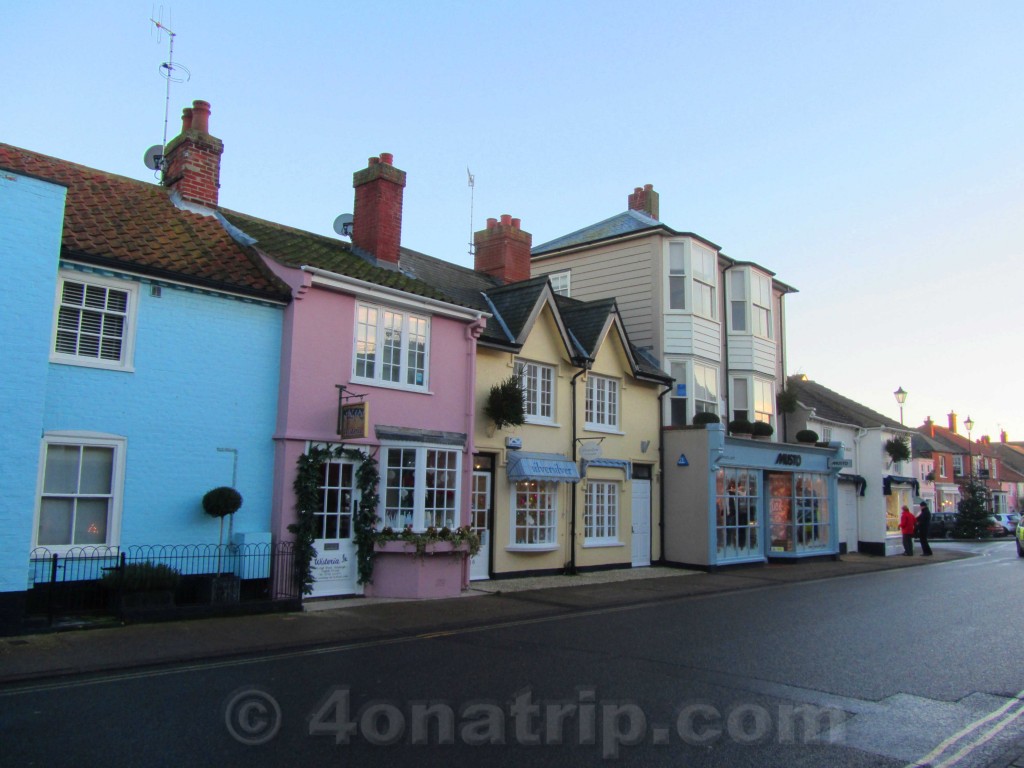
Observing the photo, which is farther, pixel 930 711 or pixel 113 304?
pixel 113 304

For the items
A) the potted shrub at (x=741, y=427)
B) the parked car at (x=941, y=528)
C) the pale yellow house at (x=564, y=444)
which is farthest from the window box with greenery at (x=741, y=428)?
the parked car at (x=941, y=528)

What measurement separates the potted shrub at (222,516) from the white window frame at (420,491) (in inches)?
120

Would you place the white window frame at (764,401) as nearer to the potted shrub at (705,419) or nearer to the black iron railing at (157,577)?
the potted shrub at (705,419)

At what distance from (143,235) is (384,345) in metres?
4.71

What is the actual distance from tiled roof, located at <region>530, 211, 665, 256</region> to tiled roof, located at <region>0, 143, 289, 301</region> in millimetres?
13413

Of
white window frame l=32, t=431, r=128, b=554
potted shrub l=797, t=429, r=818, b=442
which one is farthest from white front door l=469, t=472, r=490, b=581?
potted shrub l=797, t=429, r=818, b=442

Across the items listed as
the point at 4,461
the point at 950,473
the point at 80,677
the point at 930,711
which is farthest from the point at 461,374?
the point at 950,473

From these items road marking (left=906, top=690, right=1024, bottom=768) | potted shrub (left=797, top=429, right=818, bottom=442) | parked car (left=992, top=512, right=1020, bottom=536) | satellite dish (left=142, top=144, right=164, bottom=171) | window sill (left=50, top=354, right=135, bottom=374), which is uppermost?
satellite dish (left=142, top=144, right=164, bottom=171)

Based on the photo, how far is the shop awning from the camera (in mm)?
17703

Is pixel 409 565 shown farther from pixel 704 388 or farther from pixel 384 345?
pixel 704 388

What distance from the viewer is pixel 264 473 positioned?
1360 centimetres

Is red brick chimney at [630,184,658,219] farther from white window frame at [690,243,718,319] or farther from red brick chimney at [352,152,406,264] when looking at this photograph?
red brick chimney at [352,152,406,264]

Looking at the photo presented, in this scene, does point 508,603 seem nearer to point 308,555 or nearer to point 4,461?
point 308,555

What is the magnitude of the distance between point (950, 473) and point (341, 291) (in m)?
64.3
